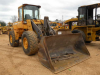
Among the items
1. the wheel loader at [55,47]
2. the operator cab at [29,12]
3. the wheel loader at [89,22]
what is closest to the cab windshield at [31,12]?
the operator cab at [29,12]

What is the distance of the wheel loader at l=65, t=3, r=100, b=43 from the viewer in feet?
20.7

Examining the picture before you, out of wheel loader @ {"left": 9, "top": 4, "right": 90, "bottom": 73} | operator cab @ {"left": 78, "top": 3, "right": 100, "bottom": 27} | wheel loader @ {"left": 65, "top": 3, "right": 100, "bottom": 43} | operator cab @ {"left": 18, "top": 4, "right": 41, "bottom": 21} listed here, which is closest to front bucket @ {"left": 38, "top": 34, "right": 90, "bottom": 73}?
wheel loader @ {"left": 9, "top": 4, "right": 90, "bottom": 73}

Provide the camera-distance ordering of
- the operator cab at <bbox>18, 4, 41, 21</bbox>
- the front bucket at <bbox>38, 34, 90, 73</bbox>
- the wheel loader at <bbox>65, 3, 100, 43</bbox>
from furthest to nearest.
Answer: the wheel loader at <bbox>65, 3, 100, 43</bbox>, the operator cab at <bbox>18, 4, 41, 21</bbox>, the front bucket at <bbox>38, 34, 90, 73</bbox>

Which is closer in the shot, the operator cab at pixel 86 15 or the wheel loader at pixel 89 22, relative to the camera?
the wheel loader at pixel 89 22

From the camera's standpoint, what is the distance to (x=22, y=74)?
9.17ft

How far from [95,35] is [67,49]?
294 cm

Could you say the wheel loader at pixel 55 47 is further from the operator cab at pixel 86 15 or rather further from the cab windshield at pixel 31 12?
the operator cab at pixel 86 15

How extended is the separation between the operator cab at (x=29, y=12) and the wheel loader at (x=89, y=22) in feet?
10.7

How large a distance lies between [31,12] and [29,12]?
0.14m

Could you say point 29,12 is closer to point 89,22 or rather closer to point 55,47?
point 55,47

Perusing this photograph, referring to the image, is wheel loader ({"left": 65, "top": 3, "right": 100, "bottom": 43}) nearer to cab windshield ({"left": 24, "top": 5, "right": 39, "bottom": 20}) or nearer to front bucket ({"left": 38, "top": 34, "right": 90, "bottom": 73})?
front bucket ({"left": 38, "top": 34, "right": 90, "bottom": 73})

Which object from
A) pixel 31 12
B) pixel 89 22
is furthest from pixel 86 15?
pixel 31 12

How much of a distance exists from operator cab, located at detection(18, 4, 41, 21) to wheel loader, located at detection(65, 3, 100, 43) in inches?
129

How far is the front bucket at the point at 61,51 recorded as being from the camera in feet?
10.4
